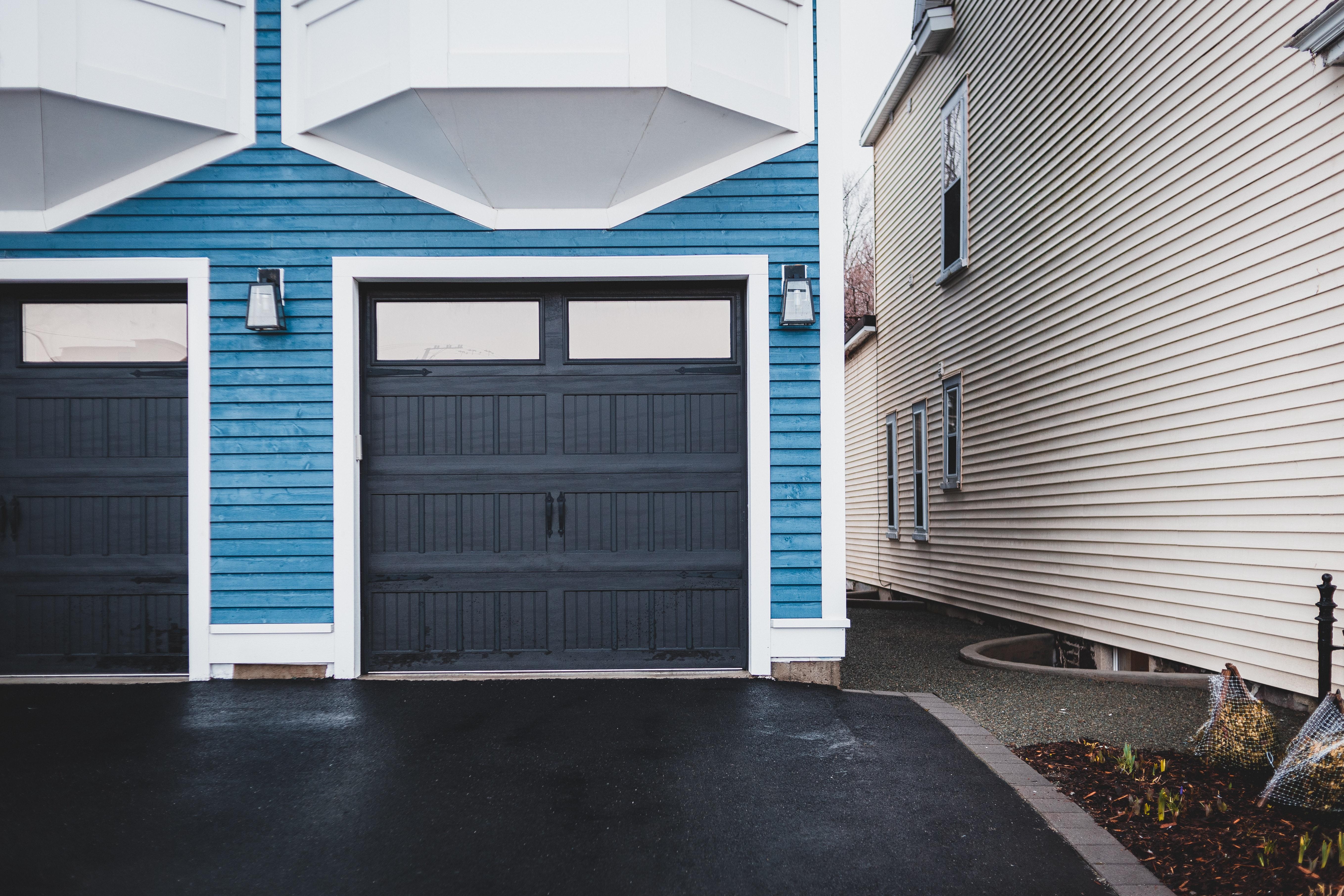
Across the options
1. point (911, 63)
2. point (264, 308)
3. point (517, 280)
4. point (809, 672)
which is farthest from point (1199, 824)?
point (911, 63)

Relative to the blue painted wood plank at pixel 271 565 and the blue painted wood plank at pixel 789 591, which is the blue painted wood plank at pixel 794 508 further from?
A: the blue painted wood plank at pixel 271 565

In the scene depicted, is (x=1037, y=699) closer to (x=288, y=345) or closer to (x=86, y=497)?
(x=288, y=345)

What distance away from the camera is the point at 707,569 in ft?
17.9

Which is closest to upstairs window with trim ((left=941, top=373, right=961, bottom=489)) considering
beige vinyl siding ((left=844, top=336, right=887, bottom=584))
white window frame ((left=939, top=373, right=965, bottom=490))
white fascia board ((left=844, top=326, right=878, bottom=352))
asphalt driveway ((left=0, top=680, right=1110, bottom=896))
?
white window frame ((left=939, top=373, right=965, bottom=490))

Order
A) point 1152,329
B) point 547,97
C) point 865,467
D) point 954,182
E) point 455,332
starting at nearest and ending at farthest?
point 547,97, point 455,332, point 1152,329, point 954,182, point 865,467

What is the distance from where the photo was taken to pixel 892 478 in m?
13.1

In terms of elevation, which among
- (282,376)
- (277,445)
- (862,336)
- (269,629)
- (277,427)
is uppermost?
(862,336)

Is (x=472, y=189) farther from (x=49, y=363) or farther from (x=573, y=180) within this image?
(x=49, y=363)

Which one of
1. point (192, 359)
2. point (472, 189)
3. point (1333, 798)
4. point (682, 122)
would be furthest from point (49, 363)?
point (1333, 798)

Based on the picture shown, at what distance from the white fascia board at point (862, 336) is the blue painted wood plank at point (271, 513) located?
958 cm

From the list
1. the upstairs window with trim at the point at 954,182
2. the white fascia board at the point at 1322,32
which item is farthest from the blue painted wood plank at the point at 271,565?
the upstairs window with trim at the point at 954,182

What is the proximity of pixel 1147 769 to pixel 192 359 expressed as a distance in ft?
18.0

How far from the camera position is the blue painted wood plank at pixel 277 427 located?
5.27 meters

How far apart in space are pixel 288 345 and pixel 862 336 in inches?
410
